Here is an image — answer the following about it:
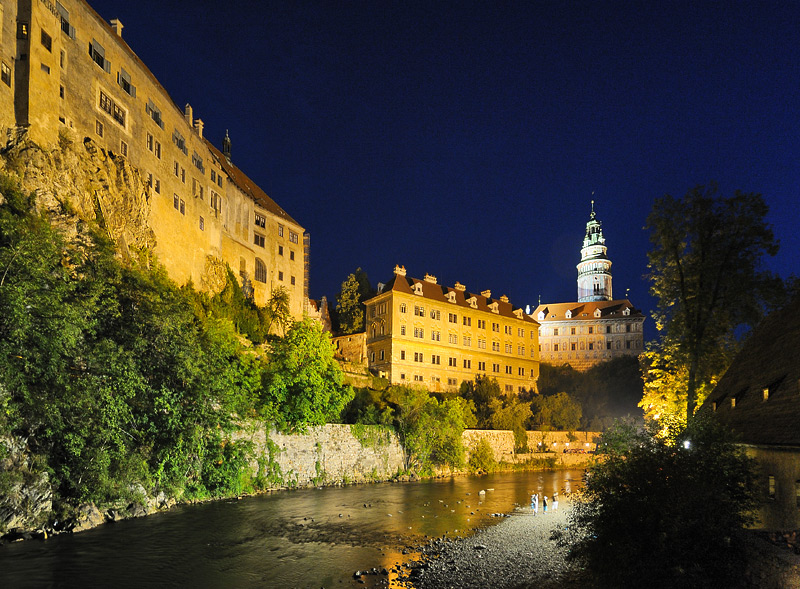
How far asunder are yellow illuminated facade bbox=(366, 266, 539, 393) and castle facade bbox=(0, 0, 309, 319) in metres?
10.3

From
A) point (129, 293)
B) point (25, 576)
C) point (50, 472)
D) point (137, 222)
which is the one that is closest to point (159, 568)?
point (25, 576)

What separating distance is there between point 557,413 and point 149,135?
48.2 meters

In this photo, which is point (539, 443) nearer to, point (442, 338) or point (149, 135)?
point (442, 338)

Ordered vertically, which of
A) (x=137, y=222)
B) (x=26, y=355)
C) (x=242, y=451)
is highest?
(x=137, y=222)

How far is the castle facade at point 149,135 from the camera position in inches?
1192

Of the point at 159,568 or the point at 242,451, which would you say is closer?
the point at 159,568

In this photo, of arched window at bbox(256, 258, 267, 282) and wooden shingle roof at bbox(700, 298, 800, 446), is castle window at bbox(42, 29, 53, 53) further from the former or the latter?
wooden shingle roof at bbox(700, 298, 800, 446)

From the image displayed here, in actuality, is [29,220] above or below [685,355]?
above

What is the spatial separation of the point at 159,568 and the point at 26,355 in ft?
31.6

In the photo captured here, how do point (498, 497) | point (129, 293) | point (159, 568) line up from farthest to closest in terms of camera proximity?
point (498, 497), point (129, 293), point (159, 568)

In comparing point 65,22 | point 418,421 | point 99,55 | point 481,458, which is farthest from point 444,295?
point 65,22

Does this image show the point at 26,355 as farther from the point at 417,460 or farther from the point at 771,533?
the point at 417,460

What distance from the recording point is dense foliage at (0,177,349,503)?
73.0 ft

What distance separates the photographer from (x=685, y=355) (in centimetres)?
2678
